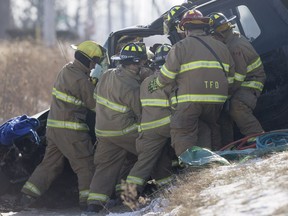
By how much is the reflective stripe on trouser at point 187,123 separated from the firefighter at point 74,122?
126 centimetres

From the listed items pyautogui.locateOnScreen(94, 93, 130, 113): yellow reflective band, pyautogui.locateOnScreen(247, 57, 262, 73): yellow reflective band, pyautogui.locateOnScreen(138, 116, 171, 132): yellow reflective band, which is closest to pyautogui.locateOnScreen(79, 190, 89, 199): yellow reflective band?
pyautogui.locateOnScreen(94, 93, 130, 113): yellow reflective band

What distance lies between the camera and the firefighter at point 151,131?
8680 millimetres

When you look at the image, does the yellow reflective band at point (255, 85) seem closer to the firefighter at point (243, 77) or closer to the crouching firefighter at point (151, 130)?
the firefighter at point (243, 77)

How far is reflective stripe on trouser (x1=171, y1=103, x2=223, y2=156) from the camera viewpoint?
844 centimetres

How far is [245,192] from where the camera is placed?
6.35 metres

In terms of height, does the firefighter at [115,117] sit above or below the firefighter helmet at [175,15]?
below

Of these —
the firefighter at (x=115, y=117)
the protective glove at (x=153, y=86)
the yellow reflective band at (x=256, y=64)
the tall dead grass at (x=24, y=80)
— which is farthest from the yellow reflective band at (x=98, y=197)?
the tall dead grass at (x=24, y=80)

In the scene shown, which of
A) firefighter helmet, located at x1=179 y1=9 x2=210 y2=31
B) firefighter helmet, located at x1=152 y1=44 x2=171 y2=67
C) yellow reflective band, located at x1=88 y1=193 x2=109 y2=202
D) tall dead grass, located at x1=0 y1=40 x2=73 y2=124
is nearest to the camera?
firefighter helmet, located at x1=179 y1=9 x2=210 y2=31

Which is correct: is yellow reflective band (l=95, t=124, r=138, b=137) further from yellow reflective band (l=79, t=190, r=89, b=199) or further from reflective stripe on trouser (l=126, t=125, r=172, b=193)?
yellow reflective band (l=79, t=190, r=89, b=199)

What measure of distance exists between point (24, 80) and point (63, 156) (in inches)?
289

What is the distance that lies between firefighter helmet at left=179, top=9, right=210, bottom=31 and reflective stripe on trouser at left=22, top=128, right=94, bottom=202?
6.00 feet

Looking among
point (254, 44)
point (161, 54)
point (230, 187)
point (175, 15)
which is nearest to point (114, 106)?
point (161, 54)

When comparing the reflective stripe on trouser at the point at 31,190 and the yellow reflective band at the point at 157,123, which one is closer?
the yellow reflective band at the point at 157,123

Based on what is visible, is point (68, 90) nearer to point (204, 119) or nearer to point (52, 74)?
point (204, 119)
